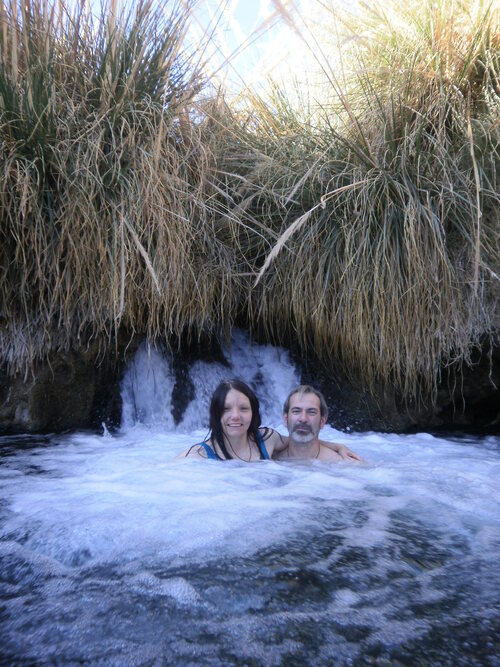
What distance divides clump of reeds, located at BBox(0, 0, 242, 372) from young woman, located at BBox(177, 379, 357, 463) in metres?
0.61

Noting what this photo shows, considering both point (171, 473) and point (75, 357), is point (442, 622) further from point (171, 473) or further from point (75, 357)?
point (75, 357)

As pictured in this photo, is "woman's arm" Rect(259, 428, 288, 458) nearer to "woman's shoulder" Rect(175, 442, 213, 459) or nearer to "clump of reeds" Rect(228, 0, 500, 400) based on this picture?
"woman's shoulder" Rect(175, 442, 213, 459)

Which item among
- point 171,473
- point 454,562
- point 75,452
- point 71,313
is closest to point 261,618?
point 454,562

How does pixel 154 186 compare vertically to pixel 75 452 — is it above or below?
above

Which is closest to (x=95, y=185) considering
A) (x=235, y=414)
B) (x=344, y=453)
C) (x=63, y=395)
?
(x=63, y=395)

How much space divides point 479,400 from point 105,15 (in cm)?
313

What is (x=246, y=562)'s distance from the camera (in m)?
1.77

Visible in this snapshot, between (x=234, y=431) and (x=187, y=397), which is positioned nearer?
(x=234, y=431)

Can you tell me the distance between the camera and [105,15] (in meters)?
3.64

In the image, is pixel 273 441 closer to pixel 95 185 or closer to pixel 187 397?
pixel 187 397

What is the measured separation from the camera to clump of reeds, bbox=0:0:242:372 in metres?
3.33

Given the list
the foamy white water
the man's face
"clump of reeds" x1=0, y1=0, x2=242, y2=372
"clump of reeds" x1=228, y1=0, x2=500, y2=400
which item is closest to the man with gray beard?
the man's face

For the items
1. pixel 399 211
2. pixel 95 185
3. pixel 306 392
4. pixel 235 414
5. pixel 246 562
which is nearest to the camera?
pixel 246 562

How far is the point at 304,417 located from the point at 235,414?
1.07 feet
